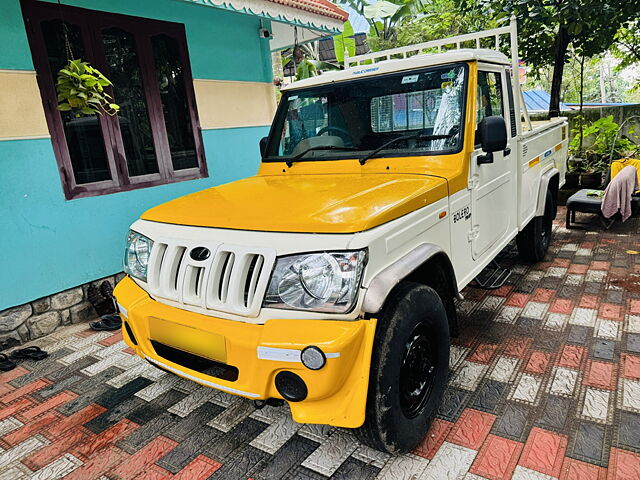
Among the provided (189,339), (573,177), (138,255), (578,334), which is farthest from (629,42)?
(189,339)

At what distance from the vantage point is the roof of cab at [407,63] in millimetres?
2969

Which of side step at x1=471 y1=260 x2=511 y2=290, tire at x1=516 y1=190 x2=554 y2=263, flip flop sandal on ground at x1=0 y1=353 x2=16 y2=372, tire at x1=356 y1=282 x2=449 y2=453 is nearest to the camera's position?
tire at x1=356 y1=282 x2=449 y2=453

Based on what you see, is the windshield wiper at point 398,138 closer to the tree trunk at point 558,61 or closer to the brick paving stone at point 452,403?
the brick paving stone at point 452,403

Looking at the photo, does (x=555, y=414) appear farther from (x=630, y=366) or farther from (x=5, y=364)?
(x=5, y=364)

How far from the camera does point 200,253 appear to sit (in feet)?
7.18

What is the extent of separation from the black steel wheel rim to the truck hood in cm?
66

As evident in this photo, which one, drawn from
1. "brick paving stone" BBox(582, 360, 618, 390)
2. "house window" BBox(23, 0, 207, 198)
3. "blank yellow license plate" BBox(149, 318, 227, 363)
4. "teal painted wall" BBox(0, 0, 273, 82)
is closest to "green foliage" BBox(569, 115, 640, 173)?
"brick paving stone" BBox(582, 360, 618, 390)

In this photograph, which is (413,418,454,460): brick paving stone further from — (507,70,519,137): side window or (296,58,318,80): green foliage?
(296,58,318,80): green foliage

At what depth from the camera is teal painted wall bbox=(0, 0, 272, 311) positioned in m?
3.90

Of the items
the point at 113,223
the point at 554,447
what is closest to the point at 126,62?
the point at 113,223

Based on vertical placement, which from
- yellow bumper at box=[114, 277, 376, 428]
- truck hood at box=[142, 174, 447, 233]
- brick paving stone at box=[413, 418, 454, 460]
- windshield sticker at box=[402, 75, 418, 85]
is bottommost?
brick paving stone at box=[413, 418, 454, 460]

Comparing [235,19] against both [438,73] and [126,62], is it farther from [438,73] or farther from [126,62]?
[438,73]

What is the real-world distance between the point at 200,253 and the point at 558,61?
7384mm

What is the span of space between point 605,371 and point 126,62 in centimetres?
513
